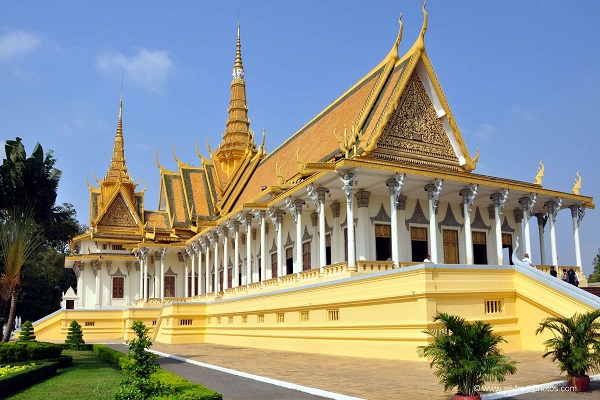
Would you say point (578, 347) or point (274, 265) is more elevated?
point (274, 265)

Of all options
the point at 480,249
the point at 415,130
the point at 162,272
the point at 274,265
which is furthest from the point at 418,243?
the point at 162,272

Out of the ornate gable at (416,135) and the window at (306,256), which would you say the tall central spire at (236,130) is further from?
the ornate gable at (416,135)

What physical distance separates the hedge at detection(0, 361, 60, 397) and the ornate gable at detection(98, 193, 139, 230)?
27.5 metres

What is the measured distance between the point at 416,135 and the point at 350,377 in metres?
12.7

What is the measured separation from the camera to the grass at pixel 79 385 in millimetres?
10188

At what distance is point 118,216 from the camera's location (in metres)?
41.6

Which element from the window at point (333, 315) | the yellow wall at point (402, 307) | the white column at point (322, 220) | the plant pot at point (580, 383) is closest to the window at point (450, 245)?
the white column at point (322, 220)

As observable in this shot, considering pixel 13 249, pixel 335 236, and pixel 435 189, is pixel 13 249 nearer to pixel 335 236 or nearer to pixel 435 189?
pixel 335 236

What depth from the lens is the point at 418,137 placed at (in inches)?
864

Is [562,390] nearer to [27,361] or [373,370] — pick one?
[373,370]

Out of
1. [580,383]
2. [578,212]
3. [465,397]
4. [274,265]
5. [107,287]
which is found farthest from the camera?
[107,287]

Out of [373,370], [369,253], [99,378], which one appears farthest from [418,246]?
[99,378]

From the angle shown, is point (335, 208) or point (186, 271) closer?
point (335, 208)

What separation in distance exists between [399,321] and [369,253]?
674 cm
